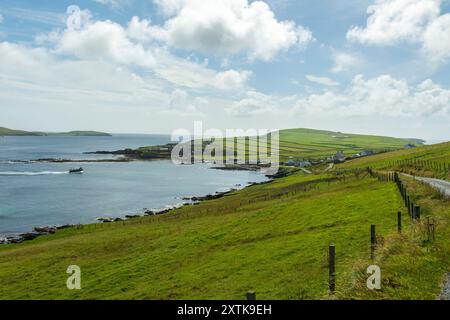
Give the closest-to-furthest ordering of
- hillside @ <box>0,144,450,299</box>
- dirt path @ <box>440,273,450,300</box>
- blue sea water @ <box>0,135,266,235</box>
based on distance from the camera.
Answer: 1. dirt path @ <box>440,273,450,300</box>
2. hillside @ <box>0,144,450,299</box>
3. blue sea water @ <box>0,135,266,235</box>

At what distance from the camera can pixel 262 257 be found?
2934 cm

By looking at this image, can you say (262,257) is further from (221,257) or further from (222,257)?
(221,257)

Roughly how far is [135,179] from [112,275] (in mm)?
116035

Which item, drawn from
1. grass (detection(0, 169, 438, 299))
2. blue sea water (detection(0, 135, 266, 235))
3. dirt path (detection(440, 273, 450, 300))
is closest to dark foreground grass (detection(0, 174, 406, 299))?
grass (detection(0, 169, 438, 299))

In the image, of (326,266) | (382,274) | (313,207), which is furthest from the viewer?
(313,207)

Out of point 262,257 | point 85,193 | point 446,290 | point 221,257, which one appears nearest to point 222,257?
point 221,257

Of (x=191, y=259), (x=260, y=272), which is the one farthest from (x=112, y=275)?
(x=260, y=272)

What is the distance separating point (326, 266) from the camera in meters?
24.1

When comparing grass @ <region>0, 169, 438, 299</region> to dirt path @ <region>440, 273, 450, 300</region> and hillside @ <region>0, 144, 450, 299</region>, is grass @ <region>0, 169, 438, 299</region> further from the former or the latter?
dirt path @ <region>440, 273, 450, 300</region>

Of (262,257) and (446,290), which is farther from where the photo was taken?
(262,257)

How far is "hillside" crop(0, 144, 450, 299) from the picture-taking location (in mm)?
18500
